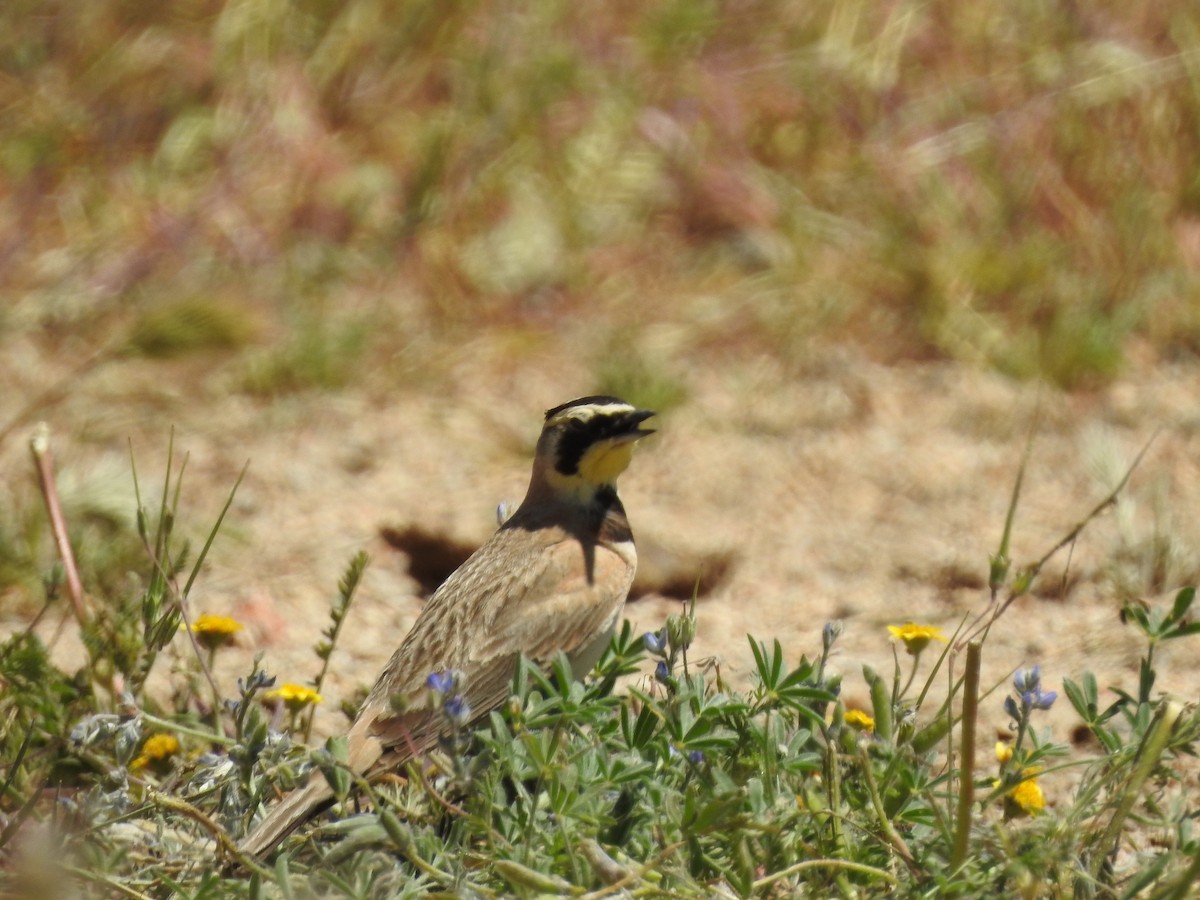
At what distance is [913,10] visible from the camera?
7.80 metres

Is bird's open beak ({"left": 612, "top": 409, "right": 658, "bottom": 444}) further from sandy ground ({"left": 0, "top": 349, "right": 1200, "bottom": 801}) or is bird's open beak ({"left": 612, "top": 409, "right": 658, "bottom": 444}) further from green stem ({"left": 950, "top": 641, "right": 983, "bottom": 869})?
green stem ({"left": 950, "top": 641, "right": 983, "bottom": 869})

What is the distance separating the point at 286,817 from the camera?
307cm

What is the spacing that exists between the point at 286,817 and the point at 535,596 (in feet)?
3.27

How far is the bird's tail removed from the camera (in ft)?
10.0

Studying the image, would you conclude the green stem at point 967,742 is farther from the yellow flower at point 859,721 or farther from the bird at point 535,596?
the bird at point 535,596

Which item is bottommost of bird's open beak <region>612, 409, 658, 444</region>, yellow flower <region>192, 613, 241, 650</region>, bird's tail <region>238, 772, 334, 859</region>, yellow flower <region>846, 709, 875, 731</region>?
yellow flower <region>846, 709, 875, 731</region>

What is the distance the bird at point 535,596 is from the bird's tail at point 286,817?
0.06 meters

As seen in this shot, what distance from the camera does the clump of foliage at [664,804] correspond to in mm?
2680

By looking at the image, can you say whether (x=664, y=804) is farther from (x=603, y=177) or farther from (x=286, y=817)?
(x=603, y=177)

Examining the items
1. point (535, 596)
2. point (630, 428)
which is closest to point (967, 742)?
point (535, 596)

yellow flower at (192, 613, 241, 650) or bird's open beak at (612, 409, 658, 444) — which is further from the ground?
bird's open beak at (612, 409, 658, 444)

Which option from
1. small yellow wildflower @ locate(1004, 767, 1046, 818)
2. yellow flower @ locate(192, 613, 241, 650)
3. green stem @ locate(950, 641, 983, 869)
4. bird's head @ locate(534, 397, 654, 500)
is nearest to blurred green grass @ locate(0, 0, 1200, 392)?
bird's head @ locate(534, 397, 654, 500)

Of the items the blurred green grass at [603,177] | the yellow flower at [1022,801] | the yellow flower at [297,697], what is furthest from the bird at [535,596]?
the blurred green grass at [603,177]

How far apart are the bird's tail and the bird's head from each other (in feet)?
4.35
